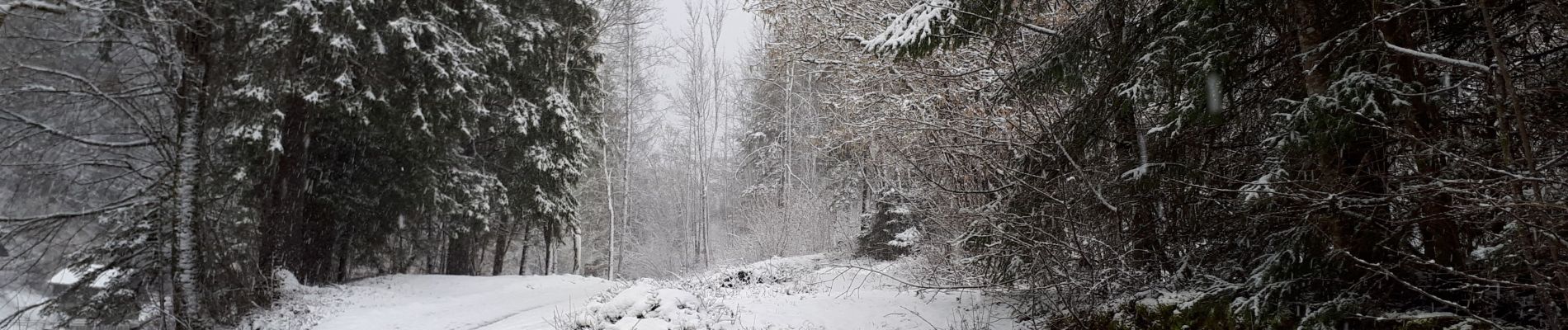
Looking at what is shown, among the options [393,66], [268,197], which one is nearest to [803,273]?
[393,66]

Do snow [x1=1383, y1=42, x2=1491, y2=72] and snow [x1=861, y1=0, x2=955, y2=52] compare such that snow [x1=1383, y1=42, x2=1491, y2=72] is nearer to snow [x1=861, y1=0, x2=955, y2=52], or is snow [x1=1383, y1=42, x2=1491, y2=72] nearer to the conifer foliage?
snow [x1=861, y1=0, x2=955, y2=52]

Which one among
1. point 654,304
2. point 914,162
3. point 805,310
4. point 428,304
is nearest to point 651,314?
point 654,304

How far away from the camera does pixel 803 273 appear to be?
1316 cm

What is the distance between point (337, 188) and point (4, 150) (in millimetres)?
5565

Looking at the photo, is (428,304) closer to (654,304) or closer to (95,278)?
(95,278)

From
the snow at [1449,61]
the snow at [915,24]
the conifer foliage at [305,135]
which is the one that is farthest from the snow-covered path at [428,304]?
the snow at [1449,61]

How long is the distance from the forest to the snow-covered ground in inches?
3.1

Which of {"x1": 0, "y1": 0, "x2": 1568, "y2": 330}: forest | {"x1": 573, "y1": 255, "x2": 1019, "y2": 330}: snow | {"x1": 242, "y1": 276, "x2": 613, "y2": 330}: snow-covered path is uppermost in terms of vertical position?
{"x1": 0, "y1": 0, "x2": 1568, "y2": 330}: forest

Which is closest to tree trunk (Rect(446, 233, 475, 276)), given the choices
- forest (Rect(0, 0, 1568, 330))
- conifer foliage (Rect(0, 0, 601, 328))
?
conifer foliage (Rect(0, 0, 601, 328))

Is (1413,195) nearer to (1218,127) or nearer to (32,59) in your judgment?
(1218,127)

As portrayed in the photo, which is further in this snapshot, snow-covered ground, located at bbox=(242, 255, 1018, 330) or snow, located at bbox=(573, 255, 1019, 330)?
snow-covered ground, located at bbox=(242, 255, 1018, 330)

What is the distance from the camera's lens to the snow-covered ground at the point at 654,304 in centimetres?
715

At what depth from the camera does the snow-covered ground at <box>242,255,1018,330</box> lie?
715 cm

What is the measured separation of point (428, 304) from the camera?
456 inches
